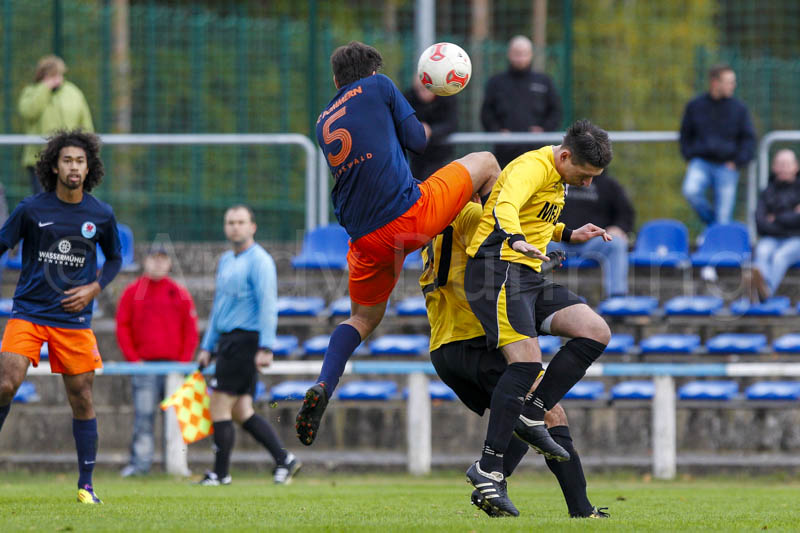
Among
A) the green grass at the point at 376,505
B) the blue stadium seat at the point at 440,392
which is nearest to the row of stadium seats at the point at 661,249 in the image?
the blue stadium seat at the point at 440,392

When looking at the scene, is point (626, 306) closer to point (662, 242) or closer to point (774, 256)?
point (662, 242)

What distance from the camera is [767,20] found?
62.2ft

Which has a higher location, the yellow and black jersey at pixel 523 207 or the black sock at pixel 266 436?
the yellow and black jersey at pixel 523 207

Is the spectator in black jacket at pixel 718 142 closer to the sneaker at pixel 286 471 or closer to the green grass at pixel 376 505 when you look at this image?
the green grass at pixel 376 505

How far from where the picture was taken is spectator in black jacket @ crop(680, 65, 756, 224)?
1427 centimetres

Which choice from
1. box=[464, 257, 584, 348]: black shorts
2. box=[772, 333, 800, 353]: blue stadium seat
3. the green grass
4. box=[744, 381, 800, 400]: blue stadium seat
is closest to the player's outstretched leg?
the green grass

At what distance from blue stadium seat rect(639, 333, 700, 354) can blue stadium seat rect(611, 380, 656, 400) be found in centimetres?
44

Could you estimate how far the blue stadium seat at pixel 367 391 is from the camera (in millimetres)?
13219

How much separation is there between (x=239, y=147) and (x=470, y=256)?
914cm

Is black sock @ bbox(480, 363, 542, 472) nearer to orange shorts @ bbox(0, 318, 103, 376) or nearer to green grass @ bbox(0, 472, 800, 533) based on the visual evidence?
green grass @ bbox(0, 472, 800, 533)

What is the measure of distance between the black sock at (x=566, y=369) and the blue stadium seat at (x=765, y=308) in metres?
7.00

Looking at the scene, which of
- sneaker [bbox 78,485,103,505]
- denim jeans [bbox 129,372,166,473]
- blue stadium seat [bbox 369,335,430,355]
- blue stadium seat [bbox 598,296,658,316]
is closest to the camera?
sneaker [bbox 78,485,103,505]

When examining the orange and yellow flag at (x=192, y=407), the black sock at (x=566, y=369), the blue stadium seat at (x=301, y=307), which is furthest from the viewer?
the blue stadium seat at (x=301, y=307)

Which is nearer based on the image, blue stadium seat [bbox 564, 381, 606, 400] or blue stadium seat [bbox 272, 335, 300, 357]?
blue stadium seat [bbox 564, 381, 606, 400]
